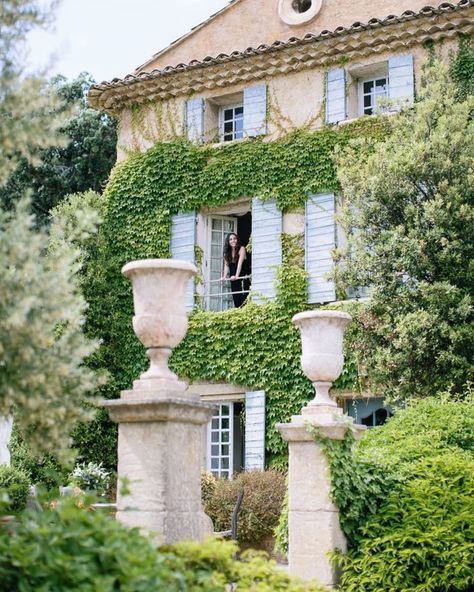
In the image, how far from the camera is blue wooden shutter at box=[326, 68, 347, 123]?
15.4 m

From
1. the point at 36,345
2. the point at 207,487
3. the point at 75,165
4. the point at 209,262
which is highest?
the point at 75,165

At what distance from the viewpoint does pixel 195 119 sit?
55.0 feet

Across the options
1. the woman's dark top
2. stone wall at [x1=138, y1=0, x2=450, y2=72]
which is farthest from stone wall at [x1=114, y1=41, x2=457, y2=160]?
the woman's dark top

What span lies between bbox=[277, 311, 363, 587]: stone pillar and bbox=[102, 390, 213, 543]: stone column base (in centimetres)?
172

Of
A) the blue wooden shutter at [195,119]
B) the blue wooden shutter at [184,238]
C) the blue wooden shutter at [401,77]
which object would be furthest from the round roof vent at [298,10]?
the blue wooden shutter at [184,238]

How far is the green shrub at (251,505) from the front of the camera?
12383mm

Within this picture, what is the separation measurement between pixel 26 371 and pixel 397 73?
465 inches

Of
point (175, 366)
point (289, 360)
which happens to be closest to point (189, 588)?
point (289, 360)

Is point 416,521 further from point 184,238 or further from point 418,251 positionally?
point 184,238

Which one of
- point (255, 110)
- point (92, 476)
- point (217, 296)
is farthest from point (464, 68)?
point (92, 476)

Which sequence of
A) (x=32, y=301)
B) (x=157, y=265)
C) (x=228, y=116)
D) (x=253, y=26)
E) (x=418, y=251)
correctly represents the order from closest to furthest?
(x=32, y=301), (x=157, y=265), (x=418, y=251), (x=228, y=116), (x=253, y=26)

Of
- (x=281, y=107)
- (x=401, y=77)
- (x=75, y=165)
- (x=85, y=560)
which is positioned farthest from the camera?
(x=75, y=165)

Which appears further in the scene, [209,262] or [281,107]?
[209,262]

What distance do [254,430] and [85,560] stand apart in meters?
10.8
